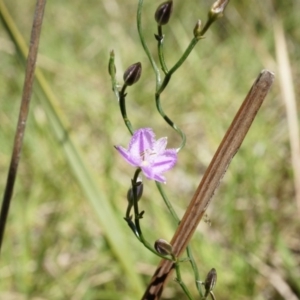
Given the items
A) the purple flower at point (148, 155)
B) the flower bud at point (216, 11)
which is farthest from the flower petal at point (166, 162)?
the flower bud at point (216, 11)

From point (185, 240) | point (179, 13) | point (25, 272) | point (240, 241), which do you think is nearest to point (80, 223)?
point (25, 272)

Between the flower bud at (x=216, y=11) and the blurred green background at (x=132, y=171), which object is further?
the blurred green background at (x=132, y=171)

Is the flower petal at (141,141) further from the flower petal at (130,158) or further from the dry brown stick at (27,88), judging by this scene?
the dry brown stick at (27,88)

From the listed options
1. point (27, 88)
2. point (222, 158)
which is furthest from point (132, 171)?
point (222, 158)

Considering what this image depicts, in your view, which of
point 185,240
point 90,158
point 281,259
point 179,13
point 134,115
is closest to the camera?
point 185,240

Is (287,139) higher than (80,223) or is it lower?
higher

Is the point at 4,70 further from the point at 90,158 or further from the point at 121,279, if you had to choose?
the point at 121,279
